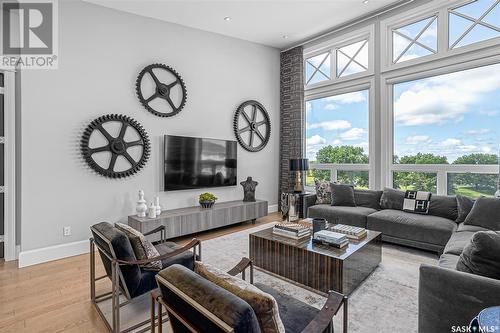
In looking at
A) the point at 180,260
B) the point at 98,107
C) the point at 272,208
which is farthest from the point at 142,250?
the point at 272,208

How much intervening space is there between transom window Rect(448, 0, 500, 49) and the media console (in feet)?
13.5

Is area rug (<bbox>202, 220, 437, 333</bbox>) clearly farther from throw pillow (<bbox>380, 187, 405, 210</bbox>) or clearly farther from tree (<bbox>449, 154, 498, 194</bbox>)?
tree (<bbox>449, 154, 498, 194</bbox>)

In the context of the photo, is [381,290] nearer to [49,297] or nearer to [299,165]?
[299,165]

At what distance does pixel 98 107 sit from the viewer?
380cm

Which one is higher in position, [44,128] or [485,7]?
[485,7]

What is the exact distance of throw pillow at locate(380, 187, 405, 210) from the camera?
4035mm

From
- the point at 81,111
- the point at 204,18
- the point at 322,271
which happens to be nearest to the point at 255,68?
the point at 204,18

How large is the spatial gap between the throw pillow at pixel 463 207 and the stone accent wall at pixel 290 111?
2.96 m

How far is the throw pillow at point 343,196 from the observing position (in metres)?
4.47

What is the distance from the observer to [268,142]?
6.02 m

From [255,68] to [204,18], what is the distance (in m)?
1.57

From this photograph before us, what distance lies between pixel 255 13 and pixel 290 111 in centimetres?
222

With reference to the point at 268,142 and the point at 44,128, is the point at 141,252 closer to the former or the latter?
the point at 44,128

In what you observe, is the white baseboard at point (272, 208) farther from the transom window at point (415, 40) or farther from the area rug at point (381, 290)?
the transom window at point (415, 40)
